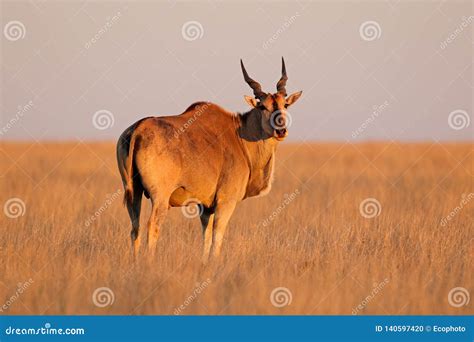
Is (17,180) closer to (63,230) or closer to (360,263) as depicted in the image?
(63,230)

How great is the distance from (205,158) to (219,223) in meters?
1.11

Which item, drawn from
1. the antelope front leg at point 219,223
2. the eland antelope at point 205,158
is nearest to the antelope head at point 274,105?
the eland antelope at point 205,158

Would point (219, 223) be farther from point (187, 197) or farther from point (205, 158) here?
point (205, 158)

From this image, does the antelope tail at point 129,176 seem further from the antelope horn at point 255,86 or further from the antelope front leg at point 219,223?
the antelope horn at point 255,86

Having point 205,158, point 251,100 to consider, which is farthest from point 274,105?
point 205,158

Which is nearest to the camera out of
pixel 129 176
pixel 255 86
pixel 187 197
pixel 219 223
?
pixel 129 176

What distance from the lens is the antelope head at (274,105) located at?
40.0 ft

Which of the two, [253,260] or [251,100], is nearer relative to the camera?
[253,260]

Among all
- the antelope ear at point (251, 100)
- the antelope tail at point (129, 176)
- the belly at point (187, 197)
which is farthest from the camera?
the antelope ear at point (251, 100)

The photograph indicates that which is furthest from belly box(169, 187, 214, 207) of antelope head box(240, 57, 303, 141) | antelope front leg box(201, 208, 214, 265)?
antelope head box(240, 57, 303, 141)

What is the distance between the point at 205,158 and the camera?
11977 mm

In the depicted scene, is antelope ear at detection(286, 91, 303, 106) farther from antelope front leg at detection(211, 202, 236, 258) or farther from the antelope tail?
the antelope tail

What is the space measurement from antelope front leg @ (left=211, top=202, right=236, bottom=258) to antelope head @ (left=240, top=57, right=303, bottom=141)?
1.44 meters

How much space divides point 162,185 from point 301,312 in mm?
3232
